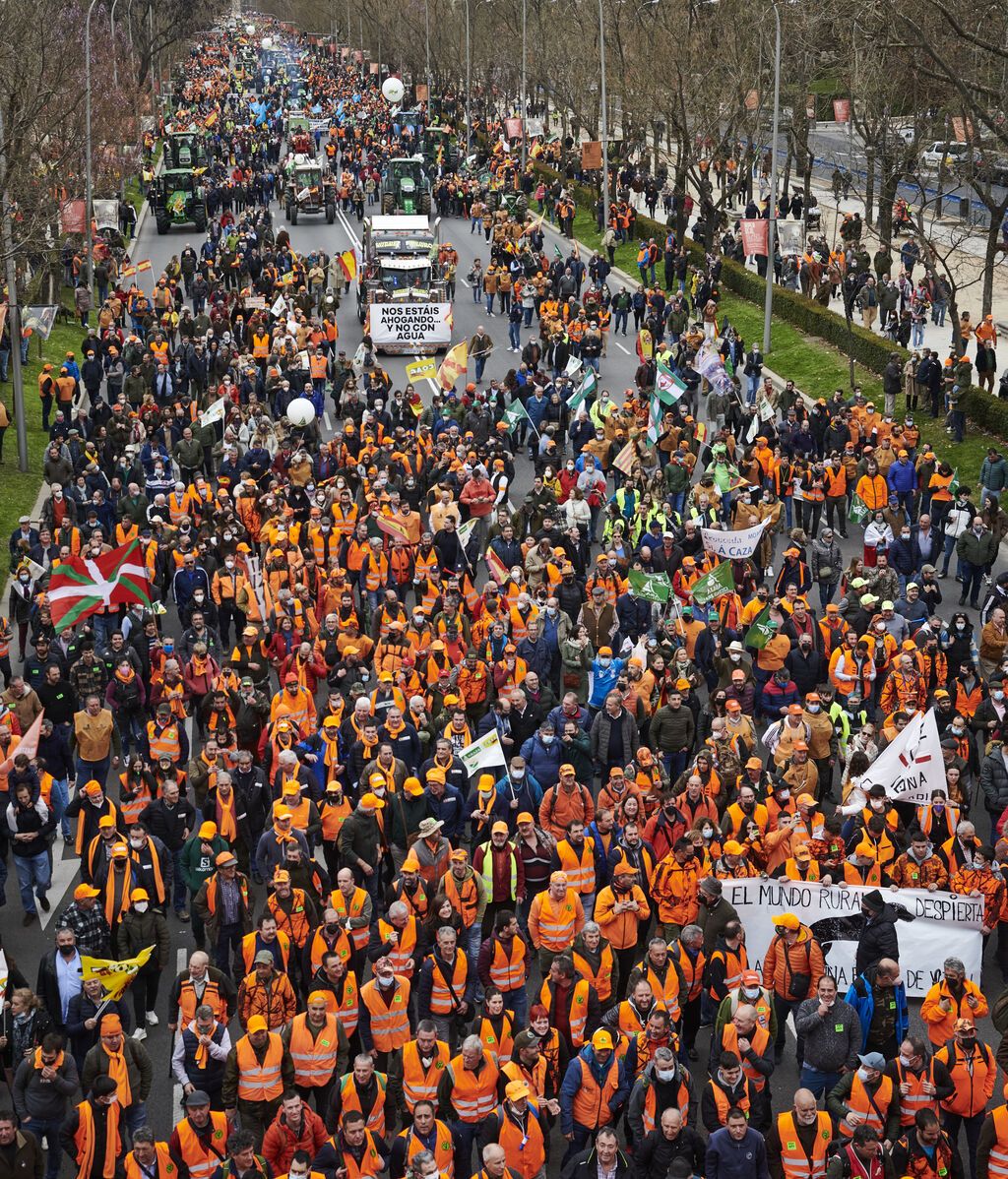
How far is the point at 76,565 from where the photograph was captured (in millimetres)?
19078

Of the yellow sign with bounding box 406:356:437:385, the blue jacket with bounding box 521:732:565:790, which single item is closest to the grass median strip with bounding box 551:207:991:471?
the yellow sign with bounding box 406:356:437:385

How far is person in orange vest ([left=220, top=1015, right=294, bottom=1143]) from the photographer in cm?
1139

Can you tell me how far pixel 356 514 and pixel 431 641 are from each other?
17.0ft

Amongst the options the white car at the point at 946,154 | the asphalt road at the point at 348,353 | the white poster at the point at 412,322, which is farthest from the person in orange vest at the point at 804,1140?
the white car at the point at 946,154

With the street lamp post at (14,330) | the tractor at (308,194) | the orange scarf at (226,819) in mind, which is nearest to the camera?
the orange scarf at (226,819)

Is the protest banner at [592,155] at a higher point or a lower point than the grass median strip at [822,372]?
higher

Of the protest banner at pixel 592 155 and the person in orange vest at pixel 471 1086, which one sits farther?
the protest banner at pixel 592 155

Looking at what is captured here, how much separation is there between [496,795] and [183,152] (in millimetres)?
48763

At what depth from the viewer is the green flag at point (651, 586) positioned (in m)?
19.8

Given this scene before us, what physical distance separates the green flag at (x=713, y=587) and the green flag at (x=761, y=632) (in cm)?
96

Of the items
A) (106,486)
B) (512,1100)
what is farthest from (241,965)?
(106,486)

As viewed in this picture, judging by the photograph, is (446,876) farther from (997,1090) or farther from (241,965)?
(997,1090)

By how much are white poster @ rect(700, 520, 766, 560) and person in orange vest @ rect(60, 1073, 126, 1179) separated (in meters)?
11.6

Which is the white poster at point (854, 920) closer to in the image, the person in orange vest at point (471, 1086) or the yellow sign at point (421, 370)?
the person in orange vest at point (471, 1086)
